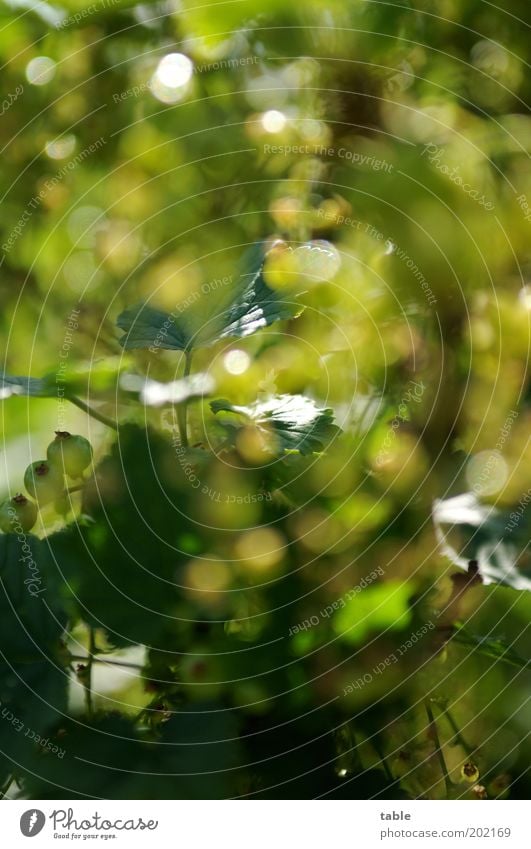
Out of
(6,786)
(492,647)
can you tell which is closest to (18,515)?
(6,786)

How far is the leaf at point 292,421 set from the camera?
1.22 ft

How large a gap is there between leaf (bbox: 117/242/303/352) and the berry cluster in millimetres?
68

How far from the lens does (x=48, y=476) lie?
0.39 meters

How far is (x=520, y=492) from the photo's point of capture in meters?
0.42

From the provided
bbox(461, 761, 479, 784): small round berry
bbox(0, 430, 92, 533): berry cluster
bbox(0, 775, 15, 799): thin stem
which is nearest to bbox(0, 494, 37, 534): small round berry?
bbox(0, 430, 92, 533): berry cluster

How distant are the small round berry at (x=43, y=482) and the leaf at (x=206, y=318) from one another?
3.2 inches

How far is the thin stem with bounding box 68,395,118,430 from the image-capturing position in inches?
16.4

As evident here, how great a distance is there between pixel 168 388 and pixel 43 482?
0.08 metres
